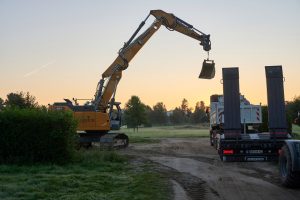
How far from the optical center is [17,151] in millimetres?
18594

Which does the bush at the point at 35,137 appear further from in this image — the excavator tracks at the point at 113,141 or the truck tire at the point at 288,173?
the truck tire at the point at 288,173

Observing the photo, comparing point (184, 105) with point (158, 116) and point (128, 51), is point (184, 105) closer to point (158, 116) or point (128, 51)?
point (158, 116)

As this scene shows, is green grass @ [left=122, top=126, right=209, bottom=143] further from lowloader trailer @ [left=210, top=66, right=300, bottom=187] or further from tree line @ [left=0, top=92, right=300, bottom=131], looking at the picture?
lowloader trailer @ [left=210, top=66, right=300, bottom=187]

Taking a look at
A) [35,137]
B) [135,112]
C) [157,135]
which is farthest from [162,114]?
[35,137]

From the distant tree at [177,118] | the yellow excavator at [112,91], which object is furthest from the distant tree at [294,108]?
the distant tree at [177,118]

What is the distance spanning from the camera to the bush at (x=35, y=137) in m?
18.6

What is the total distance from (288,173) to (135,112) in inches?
2419

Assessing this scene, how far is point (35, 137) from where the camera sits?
1875 cm

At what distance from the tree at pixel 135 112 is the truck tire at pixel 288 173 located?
59974mm

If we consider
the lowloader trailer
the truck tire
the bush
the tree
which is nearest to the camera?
the truck tire

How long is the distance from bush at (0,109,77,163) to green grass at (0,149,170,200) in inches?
37.4

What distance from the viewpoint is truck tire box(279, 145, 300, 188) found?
487 inches

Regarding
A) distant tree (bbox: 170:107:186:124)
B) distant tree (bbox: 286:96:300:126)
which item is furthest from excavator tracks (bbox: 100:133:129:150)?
distant tree (bbox: 170:107:186:124)

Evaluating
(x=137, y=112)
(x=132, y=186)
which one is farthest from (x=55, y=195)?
(x=137, y=112)
